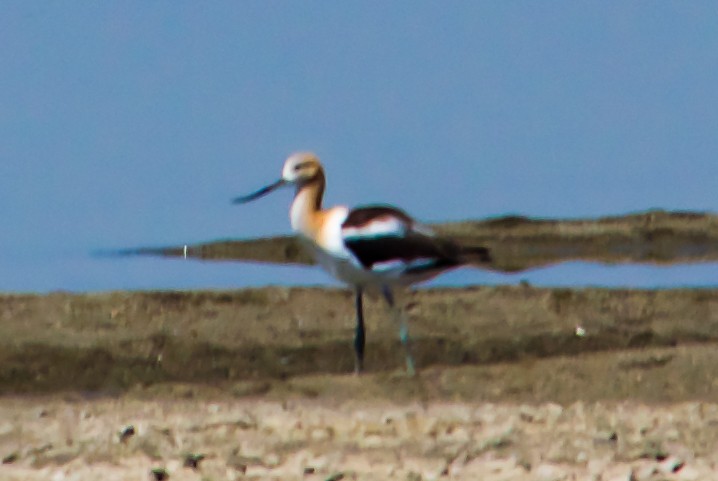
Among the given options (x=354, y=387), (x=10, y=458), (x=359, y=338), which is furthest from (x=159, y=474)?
(x=359, y=338)

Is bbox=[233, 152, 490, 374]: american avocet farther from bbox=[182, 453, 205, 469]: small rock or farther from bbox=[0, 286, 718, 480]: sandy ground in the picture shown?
bbox=[182, 453, 205, 469]: small rock

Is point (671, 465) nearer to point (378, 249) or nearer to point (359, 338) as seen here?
point (378, 249)

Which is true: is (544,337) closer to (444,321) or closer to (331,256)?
(444,321)

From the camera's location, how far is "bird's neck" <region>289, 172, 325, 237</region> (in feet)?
37.6

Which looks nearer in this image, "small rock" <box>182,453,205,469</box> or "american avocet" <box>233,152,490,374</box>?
"small rock" <box>182,453,205,469</box>

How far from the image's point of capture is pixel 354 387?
10844 mm

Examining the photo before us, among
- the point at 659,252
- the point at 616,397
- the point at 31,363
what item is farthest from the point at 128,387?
the point at 659,252

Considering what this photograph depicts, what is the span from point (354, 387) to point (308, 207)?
4.36ft

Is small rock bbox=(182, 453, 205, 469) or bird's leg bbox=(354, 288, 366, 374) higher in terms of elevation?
bird's leg bbox=(354, 288, 366, 374)

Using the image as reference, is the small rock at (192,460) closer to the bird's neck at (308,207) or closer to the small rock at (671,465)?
the small rock at (671,465)

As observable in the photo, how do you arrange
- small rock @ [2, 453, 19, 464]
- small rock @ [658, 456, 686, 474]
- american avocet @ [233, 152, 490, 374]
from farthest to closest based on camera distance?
american avocet @ [233, 152, 490, 374] → small rock @ [2, 453, 19, 464] → small rock @ [658, 456, 686, 474]

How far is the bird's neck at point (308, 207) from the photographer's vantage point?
37.6 ft

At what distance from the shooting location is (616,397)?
35.6 feet

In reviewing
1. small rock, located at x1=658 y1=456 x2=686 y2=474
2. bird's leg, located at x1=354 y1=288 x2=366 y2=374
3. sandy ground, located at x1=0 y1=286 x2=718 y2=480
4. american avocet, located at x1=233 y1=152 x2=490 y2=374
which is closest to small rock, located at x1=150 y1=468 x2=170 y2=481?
sandy ground, located at x1=0 y1=286 x2=718 y2=480
